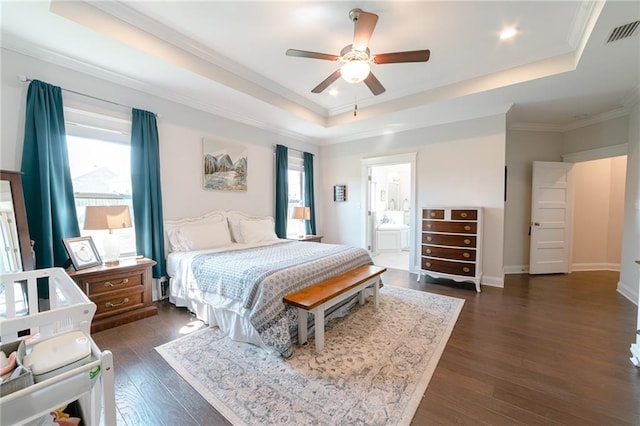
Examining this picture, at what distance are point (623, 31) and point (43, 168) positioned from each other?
5368mm

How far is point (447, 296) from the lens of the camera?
11.7ft

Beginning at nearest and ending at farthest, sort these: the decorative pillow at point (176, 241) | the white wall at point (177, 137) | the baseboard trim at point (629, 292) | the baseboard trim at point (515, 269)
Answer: the white wall at point (177, 137)
the baseboard trim at point (629, 292)
the decorative pillow at point (176, 241)
the baseboard trim at point (515, 269)

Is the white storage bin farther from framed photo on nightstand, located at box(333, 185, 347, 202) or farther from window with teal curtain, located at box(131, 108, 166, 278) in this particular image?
framed photo on nightstand, located at box(333, 185, 347, 202)

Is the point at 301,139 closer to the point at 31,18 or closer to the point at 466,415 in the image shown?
the point at 31,18

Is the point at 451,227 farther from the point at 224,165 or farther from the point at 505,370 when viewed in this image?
the point at 224,165

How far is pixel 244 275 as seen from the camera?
2363 mm

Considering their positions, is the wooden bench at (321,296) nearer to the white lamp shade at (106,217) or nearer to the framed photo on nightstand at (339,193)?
the white lamp shade at (106,217)

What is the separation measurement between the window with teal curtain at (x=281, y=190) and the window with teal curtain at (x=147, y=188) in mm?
2053

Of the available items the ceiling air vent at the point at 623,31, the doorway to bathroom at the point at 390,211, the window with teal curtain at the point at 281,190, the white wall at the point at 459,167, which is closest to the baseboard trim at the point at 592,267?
the white wall at the point at 459,167

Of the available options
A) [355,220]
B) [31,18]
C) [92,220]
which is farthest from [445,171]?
[31,18]

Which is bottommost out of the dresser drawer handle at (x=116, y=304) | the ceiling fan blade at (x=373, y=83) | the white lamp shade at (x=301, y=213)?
the dresser drawer handle at (x=116, y=304)

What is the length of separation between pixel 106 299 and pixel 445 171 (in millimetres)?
5002

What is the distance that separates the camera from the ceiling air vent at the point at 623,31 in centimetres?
213

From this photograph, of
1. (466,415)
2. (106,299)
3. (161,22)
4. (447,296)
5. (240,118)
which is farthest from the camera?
(240,118)
